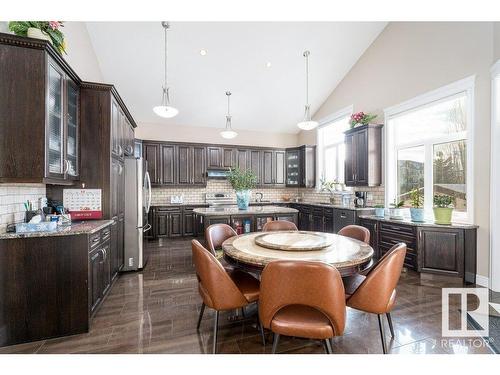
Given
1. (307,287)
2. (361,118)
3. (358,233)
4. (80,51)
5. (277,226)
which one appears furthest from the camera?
(361,118)

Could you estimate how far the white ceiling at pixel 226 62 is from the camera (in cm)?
462

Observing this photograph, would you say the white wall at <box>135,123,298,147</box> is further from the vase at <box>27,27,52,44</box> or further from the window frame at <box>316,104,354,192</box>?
the vase at <box>27,27,52,44</box>

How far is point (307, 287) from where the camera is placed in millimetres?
1445

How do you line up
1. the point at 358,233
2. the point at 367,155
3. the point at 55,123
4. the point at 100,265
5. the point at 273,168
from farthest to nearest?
the point at 273,168
the point at 367,155
the point at 358,233
the point at 100,265
the point at 55,123

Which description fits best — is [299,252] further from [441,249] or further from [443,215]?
[443,215]

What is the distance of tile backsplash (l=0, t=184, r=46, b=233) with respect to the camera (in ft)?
7.02

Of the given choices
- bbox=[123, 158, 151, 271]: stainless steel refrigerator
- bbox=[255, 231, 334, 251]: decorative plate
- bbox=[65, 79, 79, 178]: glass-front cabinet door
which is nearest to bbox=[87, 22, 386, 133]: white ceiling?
bbox=[65, 79, 79, 178]: glass-front cabinet door

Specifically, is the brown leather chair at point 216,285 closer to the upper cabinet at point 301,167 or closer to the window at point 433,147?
the window at point 433,147

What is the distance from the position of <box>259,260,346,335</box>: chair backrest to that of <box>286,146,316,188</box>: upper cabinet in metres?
5.92

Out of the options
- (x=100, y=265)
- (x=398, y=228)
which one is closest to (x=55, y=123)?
(x=100, y=265)

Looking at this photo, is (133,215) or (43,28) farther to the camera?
(133,215)

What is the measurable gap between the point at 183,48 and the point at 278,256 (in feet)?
15.7

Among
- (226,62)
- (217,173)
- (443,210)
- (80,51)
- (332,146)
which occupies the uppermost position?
(226,62)

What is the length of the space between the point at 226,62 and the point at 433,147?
433cm
